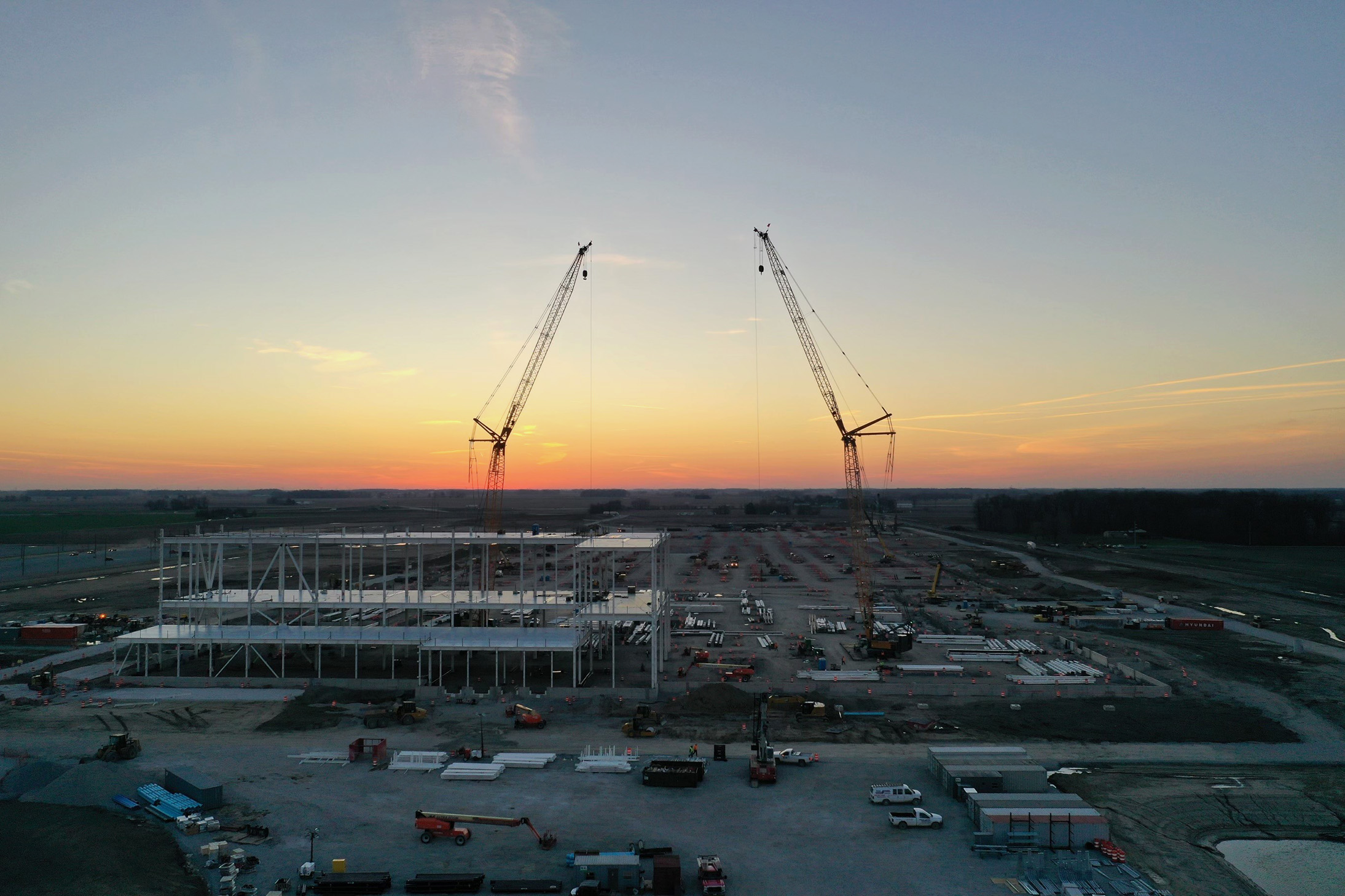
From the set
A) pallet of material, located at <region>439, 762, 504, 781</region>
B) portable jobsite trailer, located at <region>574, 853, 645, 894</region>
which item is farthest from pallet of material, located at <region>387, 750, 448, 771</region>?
portable jobsite trailer, located at <region>574, 853, 645, 894</region>

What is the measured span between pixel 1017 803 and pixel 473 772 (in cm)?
2071

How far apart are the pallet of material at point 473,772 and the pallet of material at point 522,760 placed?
19.3 inches

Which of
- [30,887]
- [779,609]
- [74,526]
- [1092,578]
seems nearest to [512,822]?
[30,887]

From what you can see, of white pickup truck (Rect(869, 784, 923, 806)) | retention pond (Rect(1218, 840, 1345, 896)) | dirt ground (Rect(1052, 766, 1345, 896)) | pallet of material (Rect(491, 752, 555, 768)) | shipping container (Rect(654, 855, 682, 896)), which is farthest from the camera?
pallet of material (Rect(491, 752, 555, 768))

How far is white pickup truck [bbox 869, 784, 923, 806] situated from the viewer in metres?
29.1

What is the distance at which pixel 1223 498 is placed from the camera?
168m

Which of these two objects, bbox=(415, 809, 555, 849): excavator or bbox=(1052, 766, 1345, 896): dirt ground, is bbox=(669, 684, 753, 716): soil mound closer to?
bbox=(415, 809, 555, 849): excavator

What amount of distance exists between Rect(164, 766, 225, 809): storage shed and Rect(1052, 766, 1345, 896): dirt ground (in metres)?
31.9

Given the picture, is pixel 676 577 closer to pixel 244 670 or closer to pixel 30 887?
pixel 244 670

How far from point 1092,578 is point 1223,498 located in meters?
94.9

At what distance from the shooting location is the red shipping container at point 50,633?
192ft

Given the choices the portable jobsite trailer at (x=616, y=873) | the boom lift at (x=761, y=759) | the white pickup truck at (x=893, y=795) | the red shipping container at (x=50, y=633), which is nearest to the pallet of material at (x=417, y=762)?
the portable jobsite trailer at (x=616, y=873)

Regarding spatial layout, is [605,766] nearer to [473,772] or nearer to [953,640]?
[473,772]

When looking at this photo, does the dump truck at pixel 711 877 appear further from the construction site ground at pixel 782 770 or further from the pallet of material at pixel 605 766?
the pallet of material at pixel 605 766
